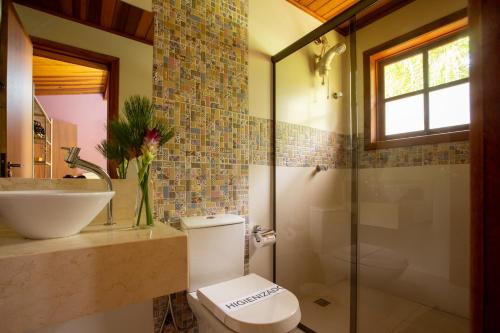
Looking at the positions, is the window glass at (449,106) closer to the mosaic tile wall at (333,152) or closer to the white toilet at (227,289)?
the mosaic tile wall at (333,152)

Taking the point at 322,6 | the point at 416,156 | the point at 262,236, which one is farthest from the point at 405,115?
the point at 262,236

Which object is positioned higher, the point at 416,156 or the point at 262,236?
the point at 416,156

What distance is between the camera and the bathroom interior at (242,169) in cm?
78

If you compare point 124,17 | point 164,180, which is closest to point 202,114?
point 164,180

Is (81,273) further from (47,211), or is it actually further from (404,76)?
(404,76)

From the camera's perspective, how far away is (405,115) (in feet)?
5.50

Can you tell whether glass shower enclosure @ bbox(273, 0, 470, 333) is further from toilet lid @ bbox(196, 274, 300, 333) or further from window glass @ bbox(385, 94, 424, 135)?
toilet lid @ bbox(196, 274, 300, 333)

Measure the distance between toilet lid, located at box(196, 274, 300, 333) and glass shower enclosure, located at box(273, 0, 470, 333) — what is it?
68 centimetres

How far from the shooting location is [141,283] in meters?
0.79

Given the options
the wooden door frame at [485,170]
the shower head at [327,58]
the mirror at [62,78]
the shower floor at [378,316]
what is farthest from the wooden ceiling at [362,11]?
the shower floor at [378,316]

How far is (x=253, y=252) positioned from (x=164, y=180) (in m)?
0.81

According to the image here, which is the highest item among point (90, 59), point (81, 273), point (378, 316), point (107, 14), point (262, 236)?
point (107, 14)

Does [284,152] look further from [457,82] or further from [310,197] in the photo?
[457,82]

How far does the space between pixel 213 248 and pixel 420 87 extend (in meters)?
1.65
